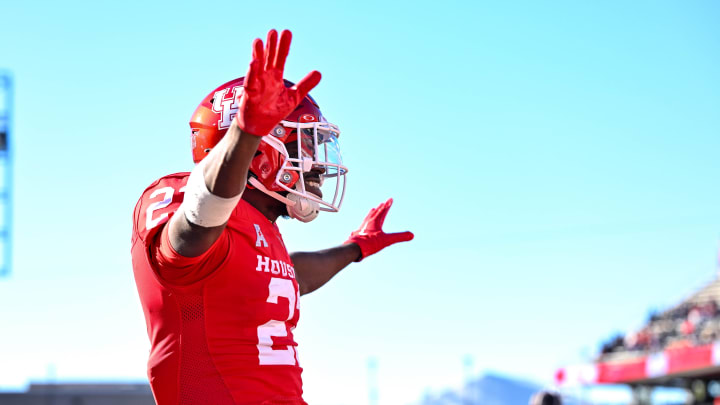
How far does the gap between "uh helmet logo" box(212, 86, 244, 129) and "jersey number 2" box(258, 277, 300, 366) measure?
0.61 meters

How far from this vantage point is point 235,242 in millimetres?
2973

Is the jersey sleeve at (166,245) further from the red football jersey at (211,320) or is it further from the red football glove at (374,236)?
the red football glove at (374,236)

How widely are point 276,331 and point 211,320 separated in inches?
9.7

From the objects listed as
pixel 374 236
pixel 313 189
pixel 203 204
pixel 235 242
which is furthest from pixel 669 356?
pixel 203 204

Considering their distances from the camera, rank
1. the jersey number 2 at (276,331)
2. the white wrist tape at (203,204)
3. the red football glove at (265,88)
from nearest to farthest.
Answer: the red football glove at (265,88), the white wrist tape at (203,204), the jersey number 2 at (276,331)

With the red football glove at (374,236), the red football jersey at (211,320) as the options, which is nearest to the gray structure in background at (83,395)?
the red football glove at (374,236)

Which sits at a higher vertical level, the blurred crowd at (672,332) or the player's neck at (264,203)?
the blurred crowd at (672,332)

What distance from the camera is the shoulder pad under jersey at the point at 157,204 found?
109 inches

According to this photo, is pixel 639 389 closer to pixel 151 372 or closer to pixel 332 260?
pixel 332 260

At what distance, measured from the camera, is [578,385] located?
20734mm

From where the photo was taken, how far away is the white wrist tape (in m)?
2.52

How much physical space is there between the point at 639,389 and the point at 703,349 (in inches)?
174

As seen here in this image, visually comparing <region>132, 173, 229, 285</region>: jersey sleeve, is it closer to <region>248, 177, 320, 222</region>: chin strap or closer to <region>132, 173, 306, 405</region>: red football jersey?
<region>132, 173, 306, 405</region>: red football jersey

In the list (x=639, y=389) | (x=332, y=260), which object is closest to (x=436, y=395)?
(x=639, y=389)
